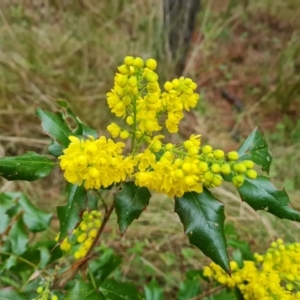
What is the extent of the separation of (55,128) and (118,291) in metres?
0.46

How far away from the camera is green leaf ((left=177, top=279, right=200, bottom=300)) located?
4.80 feet

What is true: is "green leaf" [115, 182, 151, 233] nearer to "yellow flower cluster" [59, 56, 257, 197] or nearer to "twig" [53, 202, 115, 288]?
"yellow flower cluster" [59, 56, 257, 197]

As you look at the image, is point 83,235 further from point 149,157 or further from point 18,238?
point 149,157

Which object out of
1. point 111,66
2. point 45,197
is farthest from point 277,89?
point 45,197

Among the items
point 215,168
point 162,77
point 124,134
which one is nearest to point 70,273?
point 124,134

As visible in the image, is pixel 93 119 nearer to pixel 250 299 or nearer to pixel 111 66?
pixel 111 66

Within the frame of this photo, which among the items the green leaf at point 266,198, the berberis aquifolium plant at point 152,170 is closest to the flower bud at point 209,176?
the berberis aquifolium plant at point 152,170

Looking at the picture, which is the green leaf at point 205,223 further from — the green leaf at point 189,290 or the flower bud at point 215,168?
the green leaf at point 189,290

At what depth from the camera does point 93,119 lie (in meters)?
2.97

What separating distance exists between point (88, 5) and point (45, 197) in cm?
195

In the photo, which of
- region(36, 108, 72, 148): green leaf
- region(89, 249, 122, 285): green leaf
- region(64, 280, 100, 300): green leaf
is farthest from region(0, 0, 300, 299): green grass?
region(36, 108, 72, 148): green leaf

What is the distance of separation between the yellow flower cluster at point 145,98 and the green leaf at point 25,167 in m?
0.17

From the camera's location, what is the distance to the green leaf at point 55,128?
104 cm

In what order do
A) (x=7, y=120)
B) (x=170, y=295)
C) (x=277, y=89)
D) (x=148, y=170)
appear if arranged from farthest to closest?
(x=277, y=89) → (x=7, y=120) → (x=170, y=295) → (x=148, y=170)
